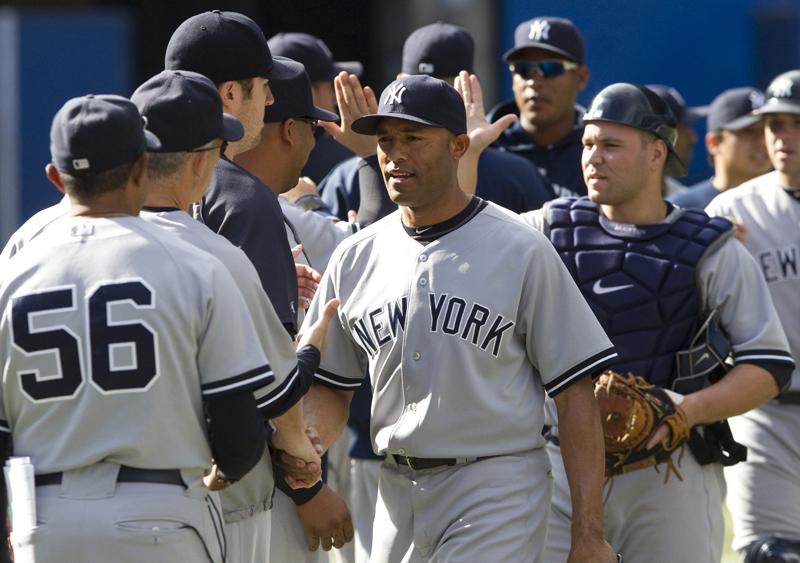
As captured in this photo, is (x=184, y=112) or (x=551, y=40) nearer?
(x=184, y=112)

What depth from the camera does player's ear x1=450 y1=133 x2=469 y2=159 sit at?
4.47 meters

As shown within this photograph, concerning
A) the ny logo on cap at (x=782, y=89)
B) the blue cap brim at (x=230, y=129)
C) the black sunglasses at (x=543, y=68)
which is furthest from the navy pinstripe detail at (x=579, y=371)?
the black sunglasses at (x=543, y=68)

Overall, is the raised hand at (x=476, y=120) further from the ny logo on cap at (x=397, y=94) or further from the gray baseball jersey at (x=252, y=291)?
the gray baseball jersey at (x=252, y=291)

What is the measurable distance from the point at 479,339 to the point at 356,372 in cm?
54

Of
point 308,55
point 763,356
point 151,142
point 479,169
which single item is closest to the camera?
point 151,142

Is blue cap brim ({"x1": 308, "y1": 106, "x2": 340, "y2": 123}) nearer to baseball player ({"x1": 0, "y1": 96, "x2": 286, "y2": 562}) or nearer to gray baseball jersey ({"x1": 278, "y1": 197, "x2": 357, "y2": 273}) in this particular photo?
gray baseball jersey ({"x1": 278, "y1": 197, "x2": 357, "y2": 273})

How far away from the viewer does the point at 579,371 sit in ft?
14.1

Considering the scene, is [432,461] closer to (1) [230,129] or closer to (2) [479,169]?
(1) [230,129]

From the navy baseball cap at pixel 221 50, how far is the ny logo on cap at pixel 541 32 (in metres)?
2.71

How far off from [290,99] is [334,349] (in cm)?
80

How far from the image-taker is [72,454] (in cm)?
353

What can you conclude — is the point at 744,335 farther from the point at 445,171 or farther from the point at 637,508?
the point at 445,171

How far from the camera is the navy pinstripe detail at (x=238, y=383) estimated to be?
3.63m

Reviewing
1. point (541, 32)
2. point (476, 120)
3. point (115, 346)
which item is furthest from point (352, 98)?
point (115, 346)
